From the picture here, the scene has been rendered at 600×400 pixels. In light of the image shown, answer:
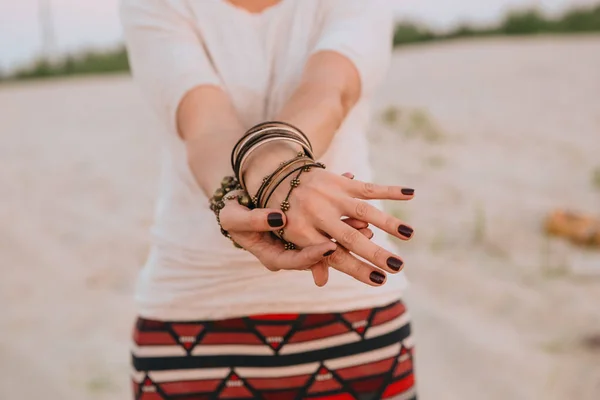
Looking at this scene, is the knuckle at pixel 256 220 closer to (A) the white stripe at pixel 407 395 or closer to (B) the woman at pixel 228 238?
(B) the woman at pixel 228 238

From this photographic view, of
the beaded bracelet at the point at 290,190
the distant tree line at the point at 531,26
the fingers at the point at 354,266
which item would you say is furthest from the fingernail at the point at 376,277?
the distant tree line at the point at 531,26

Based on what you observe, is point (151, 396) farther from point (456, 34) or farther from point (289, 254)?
point (456, 34)

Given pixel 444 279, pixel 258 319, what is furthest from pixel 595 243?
pixel 258 319

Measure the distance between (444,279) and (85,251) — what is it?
1.74 meters

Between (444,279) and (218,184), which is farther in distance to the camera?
(444,279)

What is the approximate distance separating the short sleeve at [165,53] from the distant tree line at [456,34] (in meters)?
7.78

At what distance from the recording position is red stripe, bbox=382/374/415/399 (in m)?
1.24

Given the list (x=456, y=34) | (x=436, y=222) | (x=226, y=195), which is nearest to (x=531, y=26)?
(x=456, y=34)

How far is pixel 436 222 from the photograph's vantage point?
3.85 m

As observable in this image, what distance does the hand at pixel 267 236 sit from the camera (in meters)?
0.86

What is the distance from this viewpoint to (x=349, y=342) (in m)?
1.22

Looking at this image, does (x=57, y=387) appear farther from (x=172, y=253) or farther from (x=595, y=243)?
(x=595, y=243)

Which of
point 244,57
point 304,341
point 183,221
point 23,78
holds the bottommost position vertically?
point 23,78

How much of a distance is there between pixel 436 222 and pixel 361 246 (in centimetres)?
306
